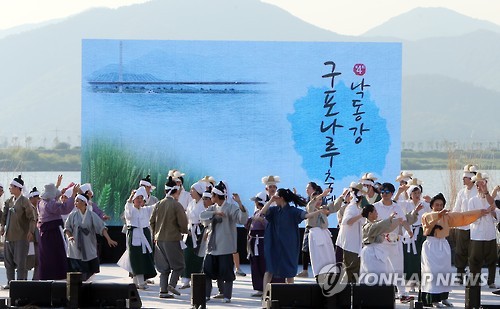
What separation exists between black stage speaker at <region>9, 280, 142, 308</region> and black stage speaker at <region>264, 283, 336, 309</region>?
124 cm

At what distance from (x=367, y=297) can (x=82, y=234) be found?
434 centimetres

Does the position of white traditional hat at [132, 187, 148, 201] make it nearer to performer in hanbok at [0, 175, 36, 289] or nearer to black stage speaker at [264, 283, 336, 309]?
performer in hanbok at [0, 175, 36, 289]

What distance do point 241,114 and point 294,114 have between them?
819mm

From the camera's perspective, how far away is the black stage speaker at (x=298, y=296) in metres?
10.0

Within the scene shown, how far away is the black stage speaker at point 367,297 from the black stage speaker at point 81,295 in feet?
6.08

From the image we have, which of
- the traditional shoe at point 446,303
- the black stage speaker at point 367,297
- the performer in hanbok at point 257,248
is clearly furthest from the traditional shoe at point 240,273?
the black stage speaker at point 367,297

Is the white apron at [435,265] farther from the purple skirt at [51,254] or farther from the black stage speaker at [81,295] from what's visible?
the purple skirt at [51,254]

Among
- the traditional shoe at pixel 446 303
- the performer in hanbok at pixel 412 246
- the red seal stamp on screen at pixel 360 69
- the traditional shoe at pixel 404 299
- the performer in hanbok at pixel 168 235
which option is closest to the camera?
the traditional shoe at pixel 446 303

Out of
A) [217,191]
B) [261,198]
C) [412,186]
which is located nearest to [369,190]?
[412,186]

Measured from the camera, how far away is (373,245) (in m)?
11.6

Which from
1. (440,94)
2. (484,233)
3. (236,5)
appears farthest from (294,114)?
(236,5)

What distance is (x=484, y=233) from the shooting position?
1365cm

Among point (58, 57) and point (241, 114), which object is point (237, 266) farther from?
point (58, 57)

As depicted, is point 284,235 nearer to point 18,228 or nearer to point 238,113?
point 18,228
